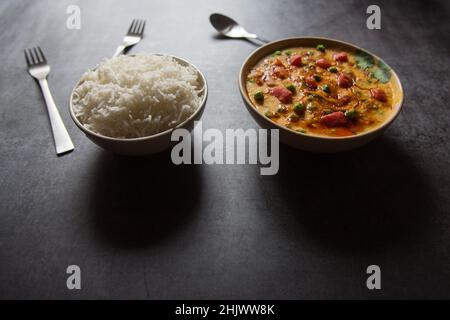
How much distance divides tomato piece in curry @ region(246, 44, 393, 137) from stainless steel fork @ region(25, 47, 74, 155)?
857mm

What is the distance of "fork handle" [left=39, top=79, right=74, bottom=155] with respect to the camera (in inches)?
61.9

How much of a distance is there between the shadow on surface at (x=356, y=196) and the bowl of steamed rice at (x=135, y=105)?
1.55ft

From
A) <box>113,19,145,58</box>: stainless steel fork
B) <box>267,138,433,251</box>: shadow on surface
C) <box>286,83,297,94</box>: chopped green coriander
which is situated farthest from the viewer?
<box>113,19,145,58</box>: stainless steel fork

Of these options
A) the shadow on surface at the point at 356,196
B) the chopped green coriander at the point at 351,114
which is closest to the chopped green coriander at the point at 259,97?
the shadow on surface at the point at 356,196

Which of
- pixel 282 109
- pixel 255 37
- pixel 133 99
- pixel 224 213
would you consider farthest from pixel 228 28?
pixel 224 213

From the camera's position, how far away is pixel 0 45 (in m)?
2.15

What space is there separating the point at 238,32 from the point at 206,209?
4.33 feet

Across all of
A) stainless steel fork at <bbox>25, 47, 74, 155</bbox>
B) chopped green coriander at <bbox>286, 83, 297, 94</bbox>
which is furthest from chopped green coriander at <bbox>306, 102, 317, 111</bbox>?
stainless steel fork at <bbox>25, 47, 74, 155</bbox>

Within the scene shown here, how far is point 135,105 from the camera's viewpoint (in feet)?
4.49

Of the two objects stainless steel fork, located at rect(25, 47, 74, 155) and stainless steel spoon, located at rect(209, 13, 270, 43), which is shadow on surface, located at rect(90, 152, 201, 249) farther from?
stainless steel spoon, located at rect(209, 13, 270, 43)

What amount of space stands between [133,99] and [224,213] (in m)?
0.56

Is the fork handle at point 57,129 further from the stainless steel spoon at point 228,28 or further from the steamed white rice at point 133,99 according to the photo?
the stainless steel spoon at point 228,28

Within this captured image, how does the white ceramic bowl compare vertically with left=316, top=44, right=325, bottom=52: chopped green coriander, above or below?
below
